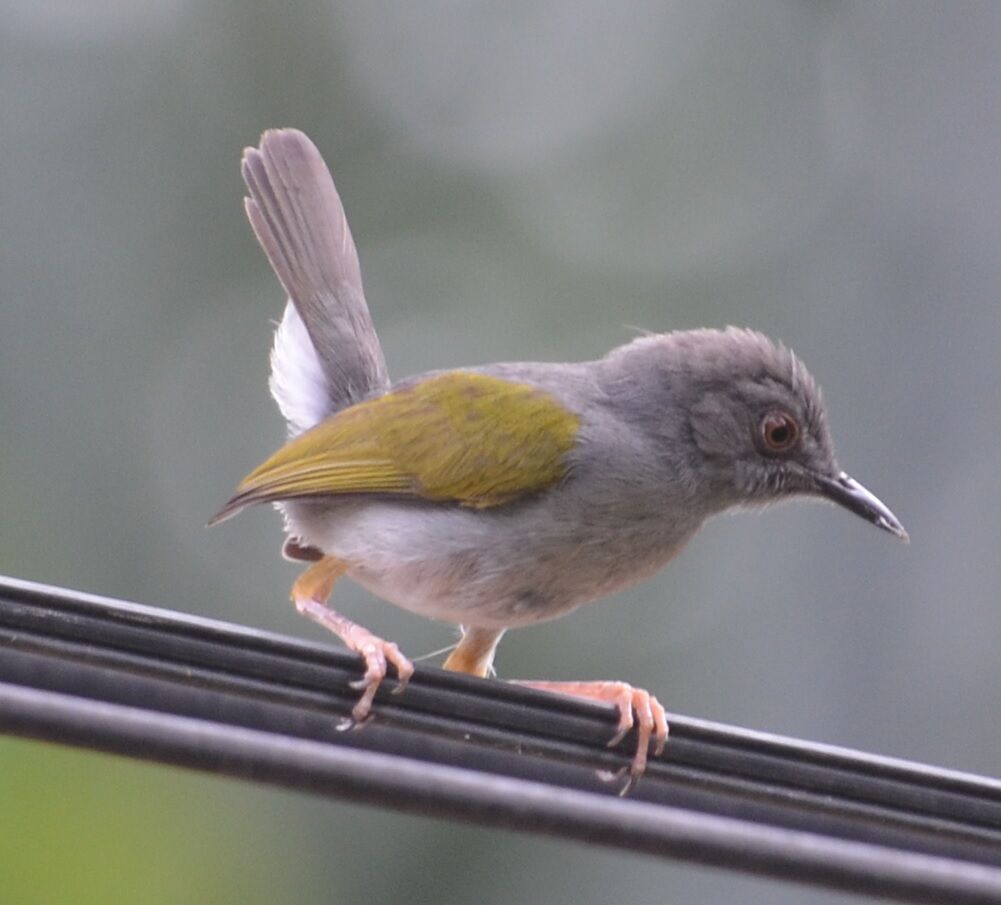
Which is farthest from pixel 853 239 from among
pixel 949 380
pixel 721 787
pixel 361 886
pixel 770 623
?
pixel 721 787

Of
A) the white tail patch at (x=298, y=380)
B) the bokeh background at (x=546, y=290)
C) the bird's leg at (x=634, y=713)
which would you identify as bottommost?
the bird's leg at (x=634, y=713)

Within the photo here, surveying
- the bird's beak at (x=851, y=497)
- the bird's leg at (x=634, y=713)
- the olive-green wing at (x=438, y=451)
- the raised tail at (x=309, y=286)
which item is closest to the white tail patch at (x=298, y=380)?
the raised tail at (x=309, y=286)

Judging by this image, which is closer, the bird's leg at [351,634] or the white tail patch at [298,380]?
the bird's leg at [351,634]

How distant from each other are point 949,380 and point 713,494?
4.39 m

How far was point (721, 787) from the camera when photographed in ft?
9.20

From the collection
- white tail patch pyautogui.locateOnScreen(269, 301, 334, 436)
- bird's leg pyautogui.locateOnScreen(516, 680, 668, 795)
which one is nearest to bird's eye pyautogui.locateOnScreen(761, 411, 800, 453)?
bird's leg pyautogui.locateOnScreen(516, 680, 668, 795)

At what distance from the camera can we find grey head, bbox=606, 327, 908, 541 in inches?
190

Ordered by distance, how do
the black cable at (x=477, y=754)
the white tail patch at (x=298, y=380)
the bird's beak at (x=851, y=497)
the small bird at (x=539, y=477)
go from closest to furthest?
1. the black cable at (x=477, y=754)
2. the small bird at (x=539, y=477)
3. the bird's beak at (x=851, y=497)
4. the white tail patch at (x=298, y=380)

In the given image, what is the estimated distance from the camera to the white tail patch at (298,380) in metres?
5.45

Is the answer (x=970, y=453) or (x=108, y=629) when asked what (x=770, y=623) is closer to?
(x=970, y=453)

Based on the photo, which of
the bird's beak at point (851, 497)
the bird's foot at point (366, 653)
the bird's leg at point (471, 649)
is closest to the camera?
the bird's foot at point (366, 653)

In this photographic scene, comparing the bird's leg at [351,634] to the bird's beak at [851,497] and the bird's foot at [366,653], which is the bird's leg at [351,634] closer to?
the bird's foot at [366,653]

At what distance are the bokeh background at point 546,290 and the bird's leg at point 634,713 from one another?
2.41 m

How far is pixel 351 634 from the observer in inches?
172
